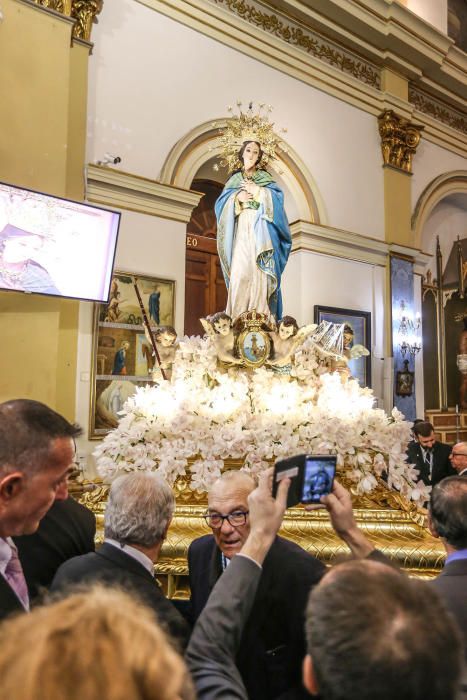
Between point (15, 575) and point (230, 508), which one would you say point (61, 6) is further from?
point (15, 575)

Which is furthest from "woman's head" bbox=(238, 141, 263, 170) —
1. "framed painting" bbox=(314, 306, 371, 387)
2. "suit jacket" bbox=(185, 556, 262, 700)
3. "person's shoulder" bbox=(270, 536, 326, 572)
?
"suit jacket" bbox=(185, 556, 262, 700)

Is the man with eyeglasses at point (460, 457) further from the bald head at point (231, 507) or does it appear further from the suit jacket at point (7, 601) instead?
the suit jacket at point (7, 601)

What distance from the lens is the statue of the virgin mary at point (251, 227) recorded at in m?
5.21

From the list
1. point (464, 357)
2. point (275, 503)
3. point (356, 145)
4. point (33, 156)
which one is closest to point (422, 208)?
point (356, 145)

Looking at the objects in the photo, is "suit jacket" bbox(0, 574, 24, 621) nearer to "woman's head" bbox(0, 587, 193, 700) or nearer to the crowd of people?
the crowd of people

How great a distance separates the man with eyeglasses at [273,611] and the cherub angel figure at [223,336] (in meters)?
2.63

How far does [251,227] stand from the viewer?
5219mm

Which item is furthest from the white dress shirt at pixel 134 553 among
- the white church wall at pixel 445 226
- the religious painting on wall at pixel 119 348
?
the white church wall at pixel 445 226

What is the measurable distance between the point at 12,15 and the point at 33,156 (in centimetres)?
145

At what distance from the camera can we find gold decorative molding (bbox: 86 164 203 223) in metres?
6.60

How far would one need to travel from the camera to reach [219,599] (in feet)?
4.31

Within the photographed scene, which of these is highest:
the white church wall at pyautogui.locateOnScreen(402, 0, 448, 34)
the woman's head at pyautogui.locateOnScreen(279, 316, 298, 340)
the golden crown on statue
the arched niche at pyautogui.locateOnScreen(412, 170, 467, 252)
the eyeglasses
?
the white church wall at pyautogui.locateOnScreen(402, 0, 448, 34)

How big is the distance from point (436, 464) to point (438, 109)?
8.02 meters

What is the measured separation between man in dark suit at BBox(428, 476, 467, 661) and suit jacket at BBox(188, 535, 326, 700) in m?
0.38
